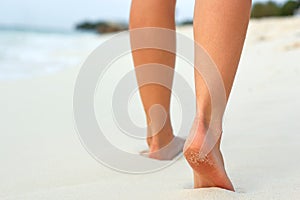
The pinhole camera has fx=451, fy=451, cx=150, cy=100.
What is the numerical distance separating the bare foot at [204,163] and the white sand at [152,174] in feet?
0.07

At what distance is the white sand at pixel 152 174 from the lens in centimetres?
91

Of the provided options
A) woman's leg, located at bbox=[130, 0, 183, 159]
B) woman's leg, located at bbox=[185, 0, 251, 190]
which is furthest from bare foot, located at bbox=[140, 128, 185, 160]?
woman's leg, located at bbox=[185, 0, 251, 190]

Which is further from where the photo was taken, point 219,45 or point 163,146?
point 163,146


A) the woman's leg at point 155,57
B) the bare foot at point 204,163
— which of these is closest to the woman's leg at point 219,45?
the bare foot at point 204,163

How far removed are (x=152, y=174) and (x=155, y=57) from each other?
305 millimetres

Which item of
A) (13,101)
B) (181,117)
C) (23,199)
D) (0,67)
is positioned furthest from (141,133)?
(0,67)

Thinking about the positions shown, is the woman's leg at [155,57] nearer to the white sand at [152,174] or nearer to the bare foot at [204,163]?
the white sand at [152,174]

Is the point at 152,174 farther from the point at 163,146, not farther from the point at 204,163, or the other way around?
the point at 204,163

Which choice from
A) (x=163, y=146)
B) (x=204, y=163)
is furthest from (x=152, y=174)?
(x=204, y=163)

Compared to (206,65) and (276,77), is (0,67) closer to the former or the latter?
(276,77)

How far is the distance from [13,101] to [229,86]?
1.86 meters

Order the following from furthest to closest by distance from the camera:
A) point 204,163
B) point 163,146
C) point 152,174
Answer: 1. point 163,146
2. point 152,174
3. point 204,163

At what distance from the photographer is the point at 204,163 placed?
0.80 m

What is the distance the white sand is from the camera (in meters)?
0.91
